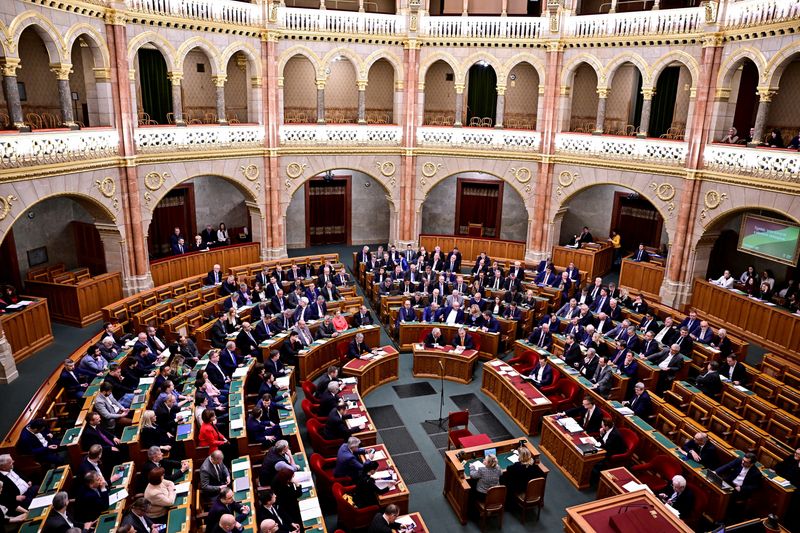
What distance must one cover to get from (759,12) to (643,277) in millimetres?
8895

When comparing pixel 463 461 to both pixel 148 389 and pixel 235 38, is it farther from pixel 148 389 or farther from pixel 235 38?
pixel 235 38

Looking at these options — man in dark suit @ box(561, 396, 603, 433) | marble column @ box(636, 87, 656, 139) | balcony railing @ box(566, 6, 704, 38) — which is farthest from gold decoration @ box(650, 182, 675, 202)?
man in dark suit @ box(561, 396, 603, 433)

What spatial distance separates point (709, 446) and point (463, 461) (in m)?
4.55

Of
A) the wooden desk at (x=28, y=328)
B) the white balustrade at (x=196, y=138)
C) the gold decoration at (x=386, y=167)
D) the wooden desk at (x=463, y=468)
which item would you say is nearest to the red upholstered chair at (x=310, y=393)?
the wooden desk at (x=463, y=468)

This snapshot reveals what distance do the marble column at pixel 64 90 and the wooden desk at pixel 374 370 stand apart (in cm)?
1016

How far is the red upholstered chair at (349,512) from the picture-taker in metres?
9.48

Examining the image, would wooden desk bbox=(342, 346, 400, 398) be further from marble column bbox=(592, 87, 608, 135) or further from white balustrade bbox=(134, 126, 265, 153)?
marble column bbox=(592, 87, 608, 135)

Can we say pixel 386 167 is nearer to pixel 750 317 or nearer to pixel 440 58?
pixel 440 58

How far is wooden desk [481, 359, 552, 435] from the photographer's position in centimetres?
1303

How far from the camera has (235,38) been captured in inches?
791

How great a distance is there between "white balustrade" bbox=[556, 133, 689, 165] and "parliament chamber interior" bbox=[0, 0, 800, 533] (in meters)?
0.11

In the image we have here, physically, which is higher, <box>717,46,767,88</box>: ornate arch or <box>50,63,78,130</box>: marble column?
<box>717,46,767,88</box>: ornate arch

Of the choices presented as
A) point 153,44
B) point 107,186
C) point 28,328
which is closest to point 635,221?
point 153,44

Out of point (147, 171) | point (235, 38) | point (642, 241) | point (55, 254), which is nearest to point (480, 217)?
point (642, 241)
